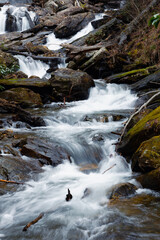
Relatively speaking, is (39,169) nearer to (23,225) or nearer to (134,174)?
(23,225)

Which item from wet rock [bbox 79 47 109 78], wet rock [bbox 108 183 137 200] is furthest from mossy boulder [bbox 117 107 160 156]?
wet rock [bbox 79 47 109 78]

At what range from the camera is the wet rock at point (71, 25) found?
24.2 m

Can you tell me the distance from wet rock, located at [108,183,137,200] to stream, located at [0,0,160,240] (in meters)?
0.11

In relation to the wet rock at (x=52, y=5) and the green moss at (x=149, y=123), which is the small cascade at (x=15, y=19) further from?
the green moss at (x=149, y=123)

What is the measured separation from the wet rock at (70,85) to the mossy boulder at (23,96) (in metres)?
1.28

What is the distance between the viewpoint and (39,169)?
493 cm

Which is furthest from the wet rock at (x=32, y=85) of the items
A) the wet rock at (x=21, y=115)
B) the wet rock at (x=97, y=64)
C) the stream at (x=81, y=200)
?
the stream at (x=81, y=200)

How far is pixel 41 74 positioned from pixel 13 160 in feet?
39.3

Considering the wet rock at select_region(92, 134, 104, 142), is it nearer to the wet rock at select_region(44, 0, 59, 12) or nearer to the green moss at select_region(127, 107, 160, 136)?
the green moss at select_region(127, 107, 160, 136)

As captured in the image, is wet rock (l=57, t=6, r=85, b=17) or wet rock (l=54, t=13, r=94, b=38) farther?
wet rock (l=57, t=6, r=85, b=17)

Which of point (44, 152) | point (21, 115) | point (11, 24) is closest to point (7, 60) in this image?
point (21, 115)

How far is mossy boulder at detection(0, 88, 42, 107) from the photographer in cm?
1057

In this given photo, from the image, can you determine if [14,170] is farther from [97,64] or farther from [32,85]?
[97,64]

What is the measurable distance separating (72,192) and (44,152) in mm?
1585
